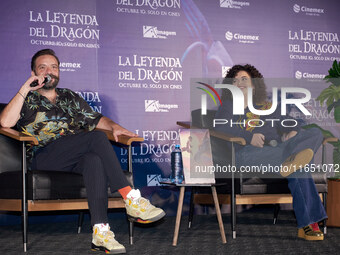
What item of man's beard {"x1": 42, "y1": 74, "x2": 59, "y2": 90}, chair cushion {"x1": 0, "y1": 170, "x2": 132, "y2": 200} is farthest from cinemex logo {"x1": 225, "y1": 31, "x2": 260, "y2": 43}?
chair cushion {"x1": 0, "y1": 170, "x2": 132, "y2": 200}

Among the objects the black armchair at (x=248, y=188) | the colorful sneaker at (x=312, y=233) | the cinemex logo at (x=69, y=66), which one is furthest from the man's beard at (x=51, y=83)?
the colorful sneaker at (x=312, y=233)

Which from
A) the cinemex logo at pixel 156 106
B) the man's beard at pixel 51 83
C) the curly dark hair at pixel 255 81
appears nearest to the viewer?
the man's beard at pixel 51 83

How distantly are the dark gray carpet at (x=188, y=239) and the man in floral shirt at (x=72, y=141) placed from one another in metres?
0.25

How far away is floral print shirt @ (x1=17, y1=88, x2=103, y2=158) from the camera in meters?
3.17

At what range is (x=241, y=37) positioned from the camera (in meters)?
4.80

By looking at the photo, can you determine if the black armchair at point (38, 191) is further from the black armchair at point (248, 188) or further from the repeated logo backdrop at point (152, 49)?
the repeated logo backdrop at point (152, 49)

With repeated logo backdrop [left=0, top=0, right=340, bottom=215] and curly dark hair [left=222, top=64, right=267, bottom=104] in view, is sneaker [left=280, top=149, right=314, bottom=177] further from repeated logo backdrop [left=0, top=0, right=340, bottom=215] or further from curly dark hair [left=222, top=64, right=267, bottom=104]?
repeated logo backdrop [left=0, top=0, right=340, bottom=215]

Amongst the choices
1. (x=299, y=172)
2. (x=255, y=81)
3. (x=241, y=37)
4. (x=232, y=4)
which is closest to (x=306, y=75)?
(x=241, y=37)

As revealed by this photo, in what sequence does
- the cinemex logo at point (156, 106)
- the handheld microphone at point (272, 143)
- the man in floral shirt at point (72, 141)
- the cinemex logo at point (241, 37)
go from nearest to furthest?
the man in floral shirt at point (72, 141)
the handheld microphone at point (272, 143)
the cinemex logo at point (156, 106)
the cinemex logo at point (241, 37)

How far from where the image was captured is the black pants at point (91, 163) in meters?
2.71

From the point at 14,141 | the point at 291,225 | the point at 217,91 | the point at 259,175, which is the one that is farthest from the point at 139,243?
the point at 217,91

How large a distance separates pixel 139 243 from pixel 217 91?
2.08 meters

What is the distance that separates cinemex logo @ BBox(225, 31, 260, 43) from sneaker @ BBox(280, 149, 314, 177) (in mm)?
1976

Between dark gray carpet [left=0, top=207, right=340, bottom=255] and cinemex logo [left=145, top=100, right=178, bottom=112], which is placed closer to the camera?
dark gray carpet [left=0, top=207, right=340, bottom=255]
